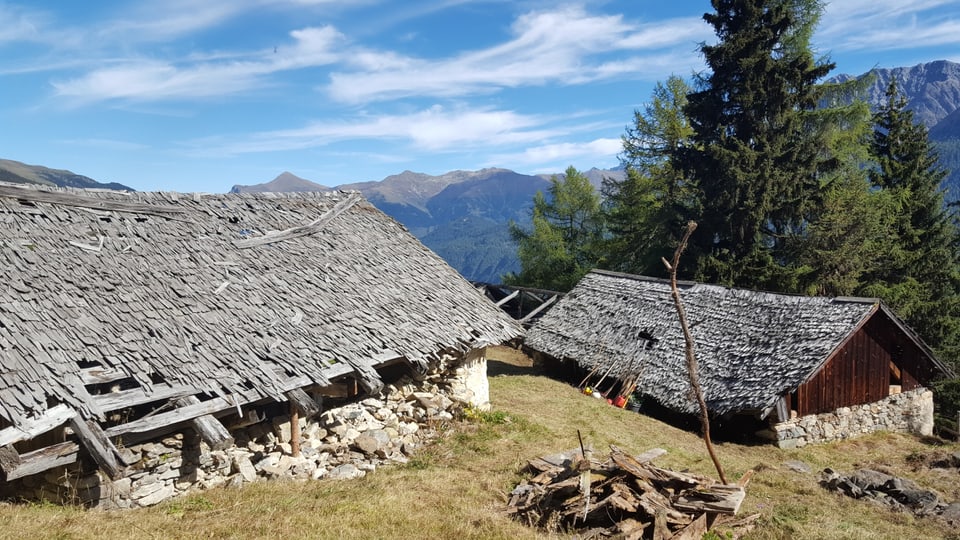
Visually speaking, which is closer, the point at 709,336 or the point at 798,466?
the point at 798,466

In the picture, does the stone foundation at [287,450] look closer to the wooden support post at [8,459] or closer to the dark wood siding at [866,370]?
the wooden support post at [8,459]

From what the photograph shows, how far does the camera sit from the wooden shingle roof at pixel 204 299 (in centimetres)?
874

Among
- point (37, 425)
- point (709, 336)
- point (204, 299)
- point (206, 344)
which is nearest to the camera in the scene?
point (37, 425)

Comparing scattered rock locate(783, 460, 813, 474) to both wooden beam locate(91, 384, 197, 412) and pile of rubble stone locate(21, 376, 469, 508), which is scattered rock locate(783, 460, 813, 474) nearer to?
pile of rubble stone locate(21, 376, 469, 508)

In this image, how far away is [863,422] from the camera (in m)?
17.9

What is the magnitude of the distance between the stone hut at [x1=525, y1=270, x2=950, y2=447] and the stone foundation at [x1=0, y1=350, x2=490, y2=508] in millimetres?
6934

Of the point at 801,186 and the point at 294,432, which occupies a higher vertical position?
the point at 801,186

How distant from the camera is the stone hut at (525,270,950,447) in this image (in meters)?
16.3

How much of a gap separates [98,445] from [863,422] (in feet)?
64.4

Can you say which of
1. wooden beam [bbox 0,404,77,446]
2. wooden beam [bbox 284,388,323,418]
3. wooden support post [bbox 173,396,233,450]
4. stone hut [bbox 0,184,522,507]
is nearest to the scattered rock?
stone hut [bbox 0,184,522,507]

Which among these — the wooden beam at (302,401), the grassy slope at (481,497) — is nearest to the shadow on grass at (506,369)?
the grassy slope at (481,497)

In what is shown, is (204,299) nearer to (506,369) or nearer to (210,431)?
(210,431)

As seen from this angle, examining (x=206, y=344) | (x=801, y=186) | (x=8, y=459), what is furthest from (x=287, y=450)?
(x=801, y=186)

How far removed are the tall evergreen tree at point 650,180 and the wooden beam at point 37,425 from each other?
28.0 metres
